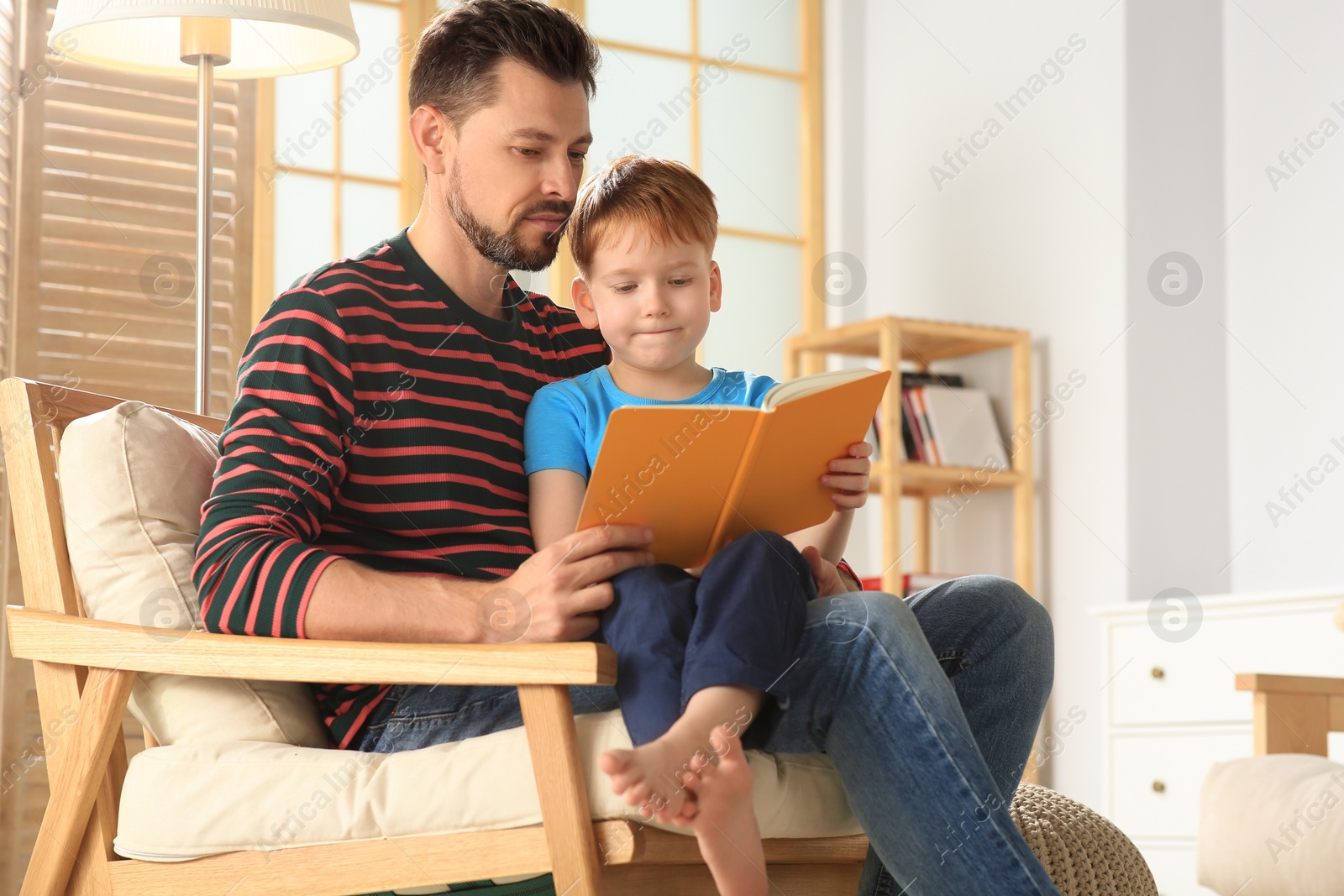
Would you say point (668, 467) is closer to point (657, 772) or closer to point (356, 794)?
point (657, 772)

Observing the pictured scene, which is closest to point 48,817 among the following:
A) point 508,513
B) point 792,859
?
point 508,513

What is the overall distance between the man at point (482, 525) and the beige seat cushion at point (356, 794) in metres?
0.05

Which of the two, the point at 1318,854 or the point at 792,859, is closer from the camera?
the point at 792,859

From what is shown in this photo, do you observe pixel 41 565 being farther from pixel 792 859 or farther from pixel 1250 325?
pixel 1250 325

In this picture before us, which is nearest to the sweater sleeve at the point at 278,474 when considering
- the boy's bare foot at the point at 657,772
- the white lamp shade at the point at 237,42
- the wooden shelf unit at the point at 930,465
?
the boy's bare foot at the point at 657,772

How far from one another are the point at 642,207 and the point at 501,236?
182 mm

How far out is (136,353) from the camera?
2643 mm

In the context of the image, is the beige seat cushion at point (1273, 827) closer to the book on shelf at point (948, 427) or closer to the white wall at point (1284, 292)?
the white wall at point (1284, 292)

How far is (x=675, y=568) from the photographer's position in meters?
1.23

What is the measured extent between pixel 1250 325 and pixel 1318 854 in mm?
1961

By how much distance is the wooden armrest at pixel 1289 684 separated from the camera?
1.99 meters

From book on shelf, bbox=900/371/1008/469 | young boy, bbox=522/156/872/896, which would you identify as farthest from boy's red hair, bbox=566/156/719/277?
book on shelf, bbox=900/371/1008/469

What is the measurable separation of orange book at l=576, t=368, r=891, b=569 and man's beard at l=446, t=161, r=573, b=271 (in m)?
0.42

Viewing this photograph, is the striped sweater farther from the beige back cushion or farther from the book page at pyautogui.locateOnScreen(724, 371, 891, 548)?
the book page at pyautogui.locateOnScreen(724, 371, 891, 548)
